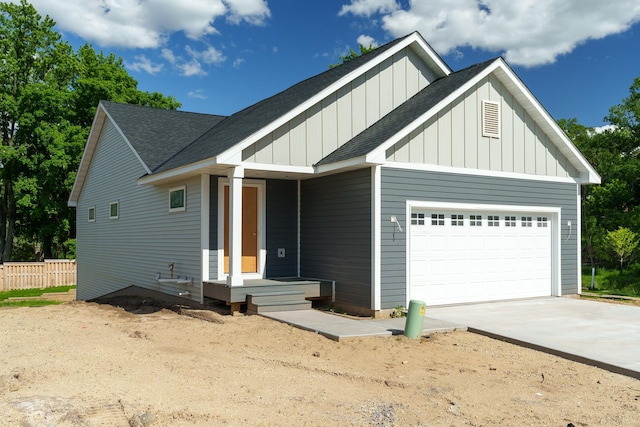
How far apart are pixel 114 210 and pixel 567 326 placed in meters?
13.3

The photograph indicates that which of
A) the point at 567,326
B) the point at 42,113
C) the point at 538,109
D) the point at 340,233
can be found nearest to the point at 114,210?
the point at 340,233

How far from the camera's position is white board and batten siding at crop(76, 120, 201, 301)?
40.6 feet

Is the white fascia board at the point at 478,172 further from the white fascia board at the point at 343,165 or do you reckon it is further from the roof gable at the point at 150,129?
the roof gable at the point at 150,129

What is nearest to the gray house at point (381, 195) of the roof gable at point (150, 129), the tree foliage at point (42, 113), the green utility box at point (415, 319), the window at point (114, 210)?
the roof gable at point (150, 129)

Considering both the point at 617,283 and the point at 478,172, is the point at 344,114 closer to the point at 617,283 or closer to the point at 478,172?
the point at 478,172

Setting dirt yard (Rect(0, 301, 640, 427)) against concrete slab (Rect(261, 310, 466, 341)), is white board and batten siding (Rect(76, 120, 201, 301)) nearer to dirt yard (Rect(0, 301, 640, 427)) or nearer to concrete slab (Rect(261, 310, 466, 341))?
concrete slab (Rect(261, 310, 466, 341))

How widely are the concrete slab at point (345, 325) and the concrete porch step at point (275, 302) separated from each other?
17cm

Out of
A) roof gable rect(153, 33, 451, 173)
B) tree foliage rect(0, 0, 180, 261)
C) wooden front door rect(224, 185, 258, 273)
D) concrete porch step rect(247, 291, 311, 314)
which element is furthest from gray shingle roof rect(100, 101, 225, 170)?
tree foliage rect(0, 0, 180, 261)

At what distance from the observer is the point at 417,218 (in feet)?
36.9

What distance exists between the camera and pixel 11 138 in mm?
29703

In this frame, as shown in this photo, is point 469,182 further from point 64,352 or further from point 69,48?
point 69,48

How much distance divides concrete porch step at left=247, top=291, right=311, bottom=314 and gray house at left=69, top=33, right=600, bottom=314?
7 centimetres

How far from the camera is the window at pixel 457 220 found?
38.8 feet

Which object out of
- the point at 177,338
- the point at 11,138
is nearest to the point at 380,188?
the point at 177,338
